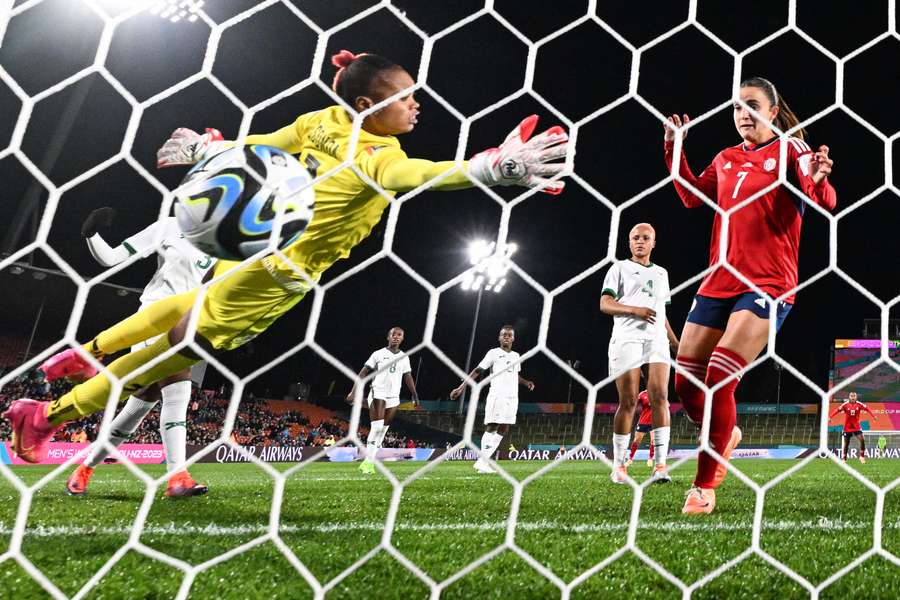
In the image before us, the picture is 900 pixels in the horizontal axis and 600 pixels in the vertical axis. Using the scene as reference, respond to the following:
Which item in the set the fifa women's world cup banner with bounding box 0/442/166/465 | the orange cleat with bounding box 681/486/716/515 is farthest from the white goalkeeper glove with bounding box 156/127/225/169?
the fifa women's world cup banner with bounding box 0/442/166/465

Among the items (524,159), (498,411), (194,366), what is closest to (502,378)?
(498,411)

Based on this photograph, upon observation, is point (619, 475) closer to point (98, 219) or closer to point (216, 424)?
point (98, 219)

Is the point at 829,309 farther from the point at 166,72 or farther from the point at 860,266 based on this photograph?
the point at 166,72

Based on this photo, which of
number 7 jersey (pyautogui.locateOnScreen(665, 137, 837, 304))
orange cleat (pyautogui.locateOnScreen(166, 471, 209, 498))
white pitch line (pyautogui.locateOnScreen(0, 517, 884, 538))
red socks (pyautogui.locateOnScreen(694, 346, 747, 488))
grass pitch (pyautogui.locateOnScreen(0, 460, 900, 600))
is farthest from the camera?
orange cleat (pyautogui.locateOnScreen(166, 471, 209, 498))

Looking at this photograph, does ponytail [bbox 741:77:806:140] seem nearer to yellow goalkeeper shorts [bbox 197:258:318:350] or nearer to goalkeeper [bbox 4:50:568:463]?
goalkeeper [bbox 4:50:568:463]

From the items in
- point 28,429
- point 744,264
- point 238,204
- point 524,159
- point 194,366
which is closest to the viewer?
point 524,159

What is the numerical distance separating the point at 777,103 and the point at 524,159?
4.24 ft

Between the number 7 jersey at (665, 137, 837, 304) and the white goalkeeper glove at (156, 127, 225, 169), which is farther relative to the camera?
the number 7 jersey at (665, 137, 837, 304)

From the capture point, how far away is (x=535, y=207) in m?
12.0

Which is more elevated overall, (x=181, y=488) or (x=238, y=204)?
(x=238, y=204)

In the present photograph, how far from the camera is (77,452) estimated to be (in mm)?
7086

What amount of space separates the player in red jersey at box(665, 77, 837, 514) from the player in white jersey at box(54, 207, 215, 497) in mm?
1661

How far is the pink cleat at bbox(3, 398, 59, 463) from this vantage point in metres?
1.52

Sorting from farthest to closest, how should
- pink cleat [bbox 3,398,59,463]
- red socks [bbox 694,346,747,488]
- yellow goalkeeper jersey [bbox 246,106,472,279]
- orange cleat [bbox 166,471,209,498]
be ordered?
orange cleat [bbox 166,471,209,498], red socks [bbox 694,346,747,488], yellow goalkeeper jersey [bbox 246,106,472,279], pink cleat [bbox 3,398,59,463]
